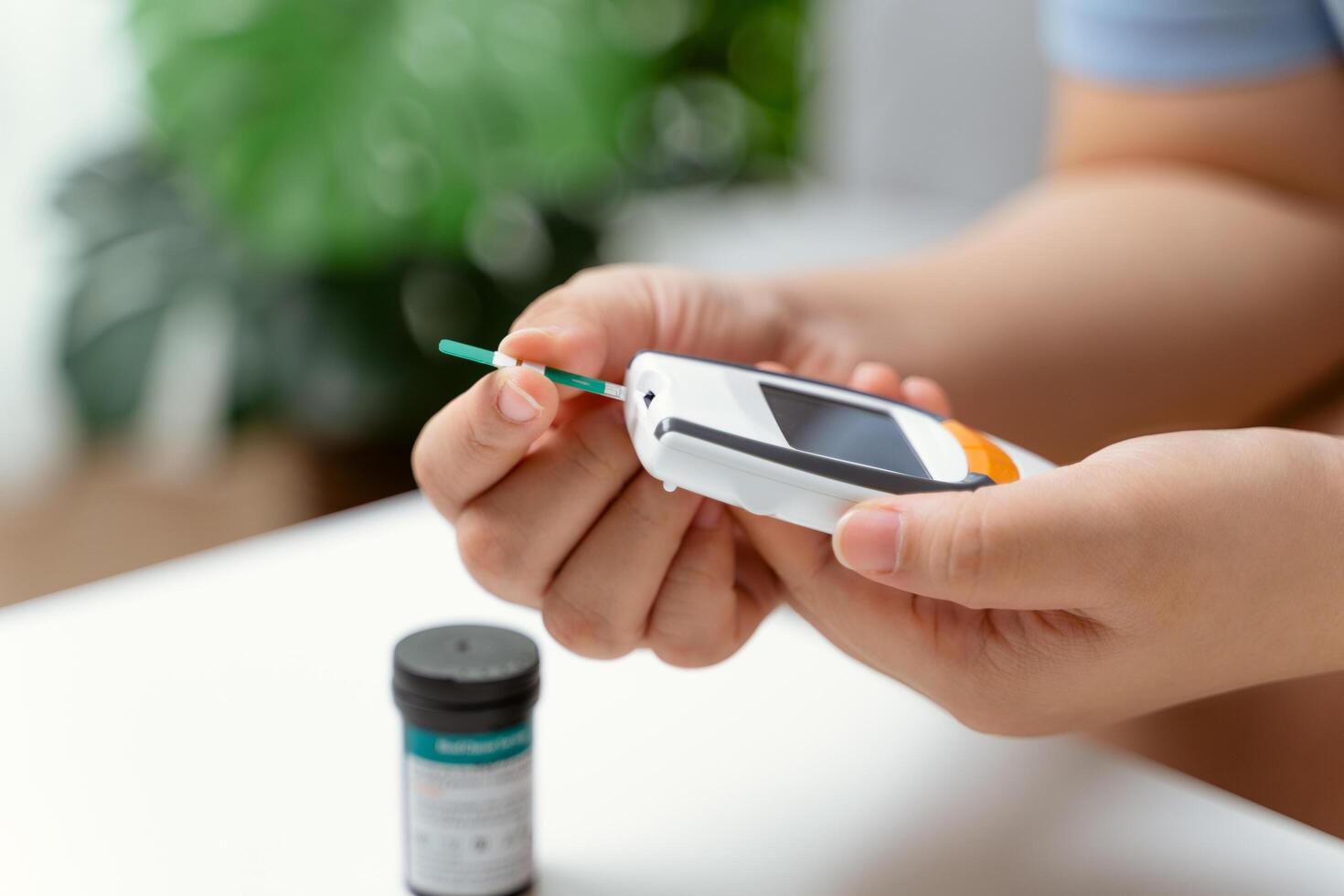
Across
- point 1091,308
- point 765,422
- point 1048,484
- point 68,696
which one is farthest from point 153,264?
point 1048,484

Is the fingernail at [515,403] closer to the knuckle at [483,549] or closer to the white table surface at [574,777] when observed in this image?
the knuckle at [483,549]

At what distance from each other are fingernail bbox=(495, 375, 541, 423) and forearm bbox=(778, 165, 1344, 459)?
0.82 feet

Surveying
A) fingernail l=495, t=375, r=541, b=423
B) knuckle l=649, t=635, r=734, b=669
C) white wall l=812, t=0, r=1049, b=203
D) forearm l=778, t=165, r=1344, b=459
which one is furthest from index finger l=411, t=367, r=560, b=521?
white wall l=812, t=0, r=1049, b=203

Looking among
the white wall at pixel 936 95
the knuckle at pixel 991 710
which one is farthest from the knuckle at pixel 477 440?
the white wall at pixel 936 95

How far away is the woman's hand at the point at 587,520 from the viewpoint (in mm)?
554

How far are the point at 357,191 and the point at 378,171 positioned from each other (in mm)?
33

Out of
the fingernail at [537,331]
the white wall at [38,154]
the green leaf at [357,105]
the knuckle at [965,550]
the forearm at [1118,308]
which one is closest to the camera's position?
the knuckle at [965,550]

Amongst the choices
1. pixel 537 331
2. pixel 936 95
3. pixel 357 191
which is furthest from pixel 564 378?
pixel 936 95

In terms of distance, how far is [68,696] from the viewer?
66 centimetres

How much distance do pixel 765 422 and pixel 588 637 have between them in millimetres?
126

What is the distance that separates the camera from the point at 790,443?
0.52m

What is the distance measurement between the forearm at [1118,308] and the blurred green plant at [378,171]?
0.82 meters

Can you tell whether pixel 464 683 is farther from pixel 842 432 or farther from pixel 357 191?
pixel 357 191

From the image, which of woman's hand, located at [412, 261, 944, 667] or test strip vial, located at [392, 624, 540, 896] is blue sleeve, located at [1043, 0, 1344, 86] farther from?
test strip vial, located at [392, 624, 540, 896]
